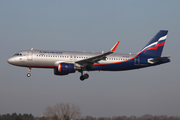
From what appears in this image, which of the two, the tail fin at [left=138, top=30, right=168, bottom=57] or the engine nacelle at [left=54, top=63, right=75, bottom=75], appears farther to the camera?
the tail fin at [left=138, top=30, right=168, bottom=57]

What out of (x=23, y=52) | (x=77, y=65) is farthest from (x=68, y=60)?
(x=23, y=52)

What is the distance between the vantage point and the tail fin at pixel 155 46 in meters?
48.6

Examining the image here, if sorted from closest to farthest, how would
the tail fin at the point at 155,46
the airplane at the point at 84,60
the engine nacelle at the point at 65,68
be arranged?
the engine nacelle at the point at 65,68, the airplane at the point at 84,60, the tail fin at the point at 155,46

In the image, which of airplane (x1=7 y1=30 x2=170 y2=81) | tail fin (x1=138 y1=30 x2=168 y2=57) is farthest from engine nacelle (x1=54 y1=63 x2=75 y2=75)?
tail fin (x1=138 y1=30 x2=168 y2=57)

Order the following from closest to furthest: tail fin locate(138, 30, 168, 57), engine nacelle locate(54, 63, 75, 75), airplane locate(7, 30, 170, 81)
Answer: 1. engine nacelle locate(54, 63, 75, 75)
2. airplane locate(7, 30, 170, 81)
3. tail fin locate(138, 30, 168, 57)

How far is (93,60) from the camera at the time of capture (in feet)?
139

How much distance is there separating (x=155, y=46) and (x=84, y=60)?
15.3m

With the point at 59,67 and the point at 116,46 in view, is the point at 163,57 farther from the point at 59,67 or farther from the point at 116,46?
the point at 59,67

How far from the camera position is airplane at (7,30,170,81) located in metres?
41.9

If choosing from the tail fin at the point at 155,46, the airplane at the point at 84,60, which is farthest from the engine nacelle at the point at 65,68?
the tail fin at the point at 155,46

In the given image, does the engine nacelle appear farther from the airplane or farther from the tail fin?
the tail fin

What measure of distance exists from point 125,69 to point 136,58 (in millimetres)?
2715

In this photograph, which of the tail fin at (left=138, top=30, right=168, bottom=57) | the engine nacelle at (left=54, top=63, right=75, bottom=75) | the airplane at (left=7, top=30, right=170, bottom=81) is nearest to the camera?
the engine nacelle at (left=54, top=63, right=75, bottom=75)

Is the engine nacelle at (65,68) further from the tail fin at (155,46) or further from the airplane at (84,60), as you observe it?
the tail fin at (155,46)
